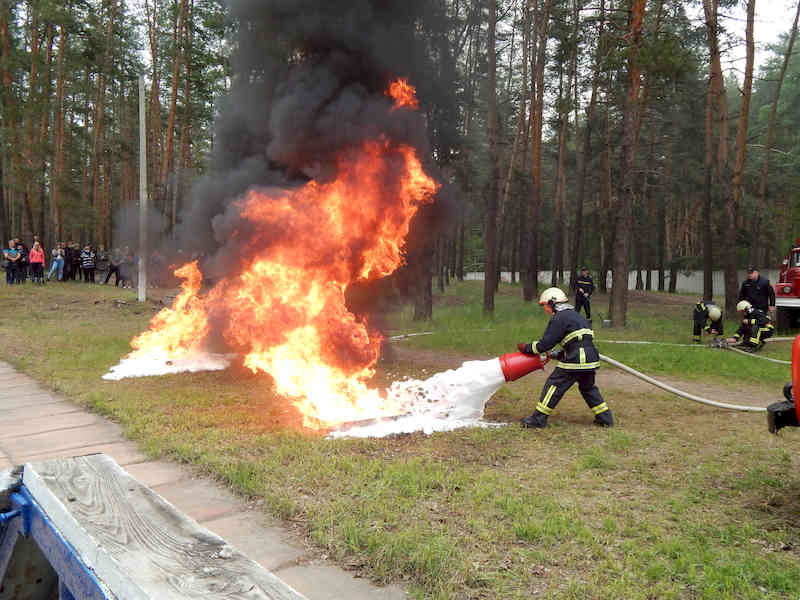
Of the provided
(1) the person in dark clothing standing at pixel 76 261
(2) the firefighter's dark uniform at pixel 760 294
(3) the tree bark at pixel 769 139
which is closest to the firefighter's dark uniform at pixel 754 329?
(2) the firefighter's dark uniform at pixel 760 294

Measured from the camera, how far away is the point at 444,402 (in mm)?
6434

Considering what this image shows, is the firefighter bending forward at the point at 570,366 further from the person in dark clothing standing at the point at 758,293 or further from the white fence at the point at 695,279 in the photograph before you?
the white fence at the point at 695,279

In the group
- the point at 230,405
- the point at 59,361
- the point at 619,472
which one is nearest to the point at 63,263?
the point at 59,361

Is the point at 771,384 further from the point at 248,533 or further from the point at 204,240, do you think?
the point at 204,240

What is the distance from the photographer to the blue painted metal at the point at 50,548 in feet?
5.81

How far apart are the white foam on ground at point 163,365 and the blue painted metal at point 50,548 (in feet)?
21.1

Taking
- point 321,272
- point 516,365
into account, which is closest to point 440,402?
point 516,365

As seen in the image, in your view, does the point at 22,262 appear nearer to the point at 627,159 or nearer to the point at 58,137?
the point at 58,137

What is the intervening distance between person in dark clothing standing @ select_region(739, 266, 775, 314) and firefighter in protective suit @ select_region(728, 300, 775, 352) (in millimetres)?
516

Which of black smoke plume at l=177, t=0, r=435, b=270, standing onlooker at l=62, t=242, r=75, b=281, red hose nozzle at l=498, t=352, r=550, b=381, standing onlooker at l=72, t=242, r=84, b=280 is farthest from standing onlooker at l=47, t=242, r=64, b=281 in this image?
red hose nozzle at l=498, t=352, r=550, b=381

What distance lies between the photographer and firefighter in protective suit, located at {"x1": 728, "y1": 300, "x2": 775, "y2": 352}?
12.5 metres

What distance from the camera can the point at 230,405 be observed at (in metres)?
7.10

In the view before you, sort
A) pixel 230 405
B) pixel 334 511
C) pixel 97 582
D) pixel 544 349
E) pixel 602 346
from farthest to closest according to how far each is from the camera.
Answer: pixel 602 346 → pixel 230 405 → pixel 544 349 → pixel 334 511 → pixel 97 582

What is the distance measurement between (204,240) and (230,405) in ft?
12.2
